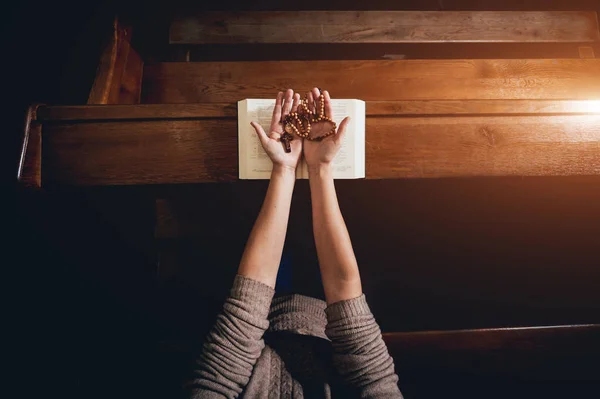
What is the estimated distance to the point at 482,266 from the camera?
73.6 inches

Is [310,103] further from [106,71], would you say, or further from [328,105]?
[106,71]

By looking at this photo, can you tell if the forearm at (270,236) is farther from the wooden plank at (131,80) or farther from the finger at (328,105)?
the wooden plank at (131,80)

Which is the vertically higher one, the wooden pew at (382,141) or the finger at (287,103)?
the finger at (287,103)

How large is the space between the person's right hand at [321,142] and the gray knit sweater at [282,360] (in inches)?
18.1

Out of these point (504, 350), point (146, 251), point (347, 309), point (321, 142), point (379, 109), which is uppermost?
point (379, 109)

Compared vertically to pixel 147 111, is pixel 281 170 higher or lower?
lower

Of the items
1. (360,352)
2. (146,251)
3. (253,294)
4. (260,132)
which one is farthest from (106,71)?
(360,352)

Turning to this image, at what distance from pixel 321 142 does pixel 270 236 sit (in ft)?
1.23

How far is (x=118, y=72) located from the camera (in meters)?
1.32

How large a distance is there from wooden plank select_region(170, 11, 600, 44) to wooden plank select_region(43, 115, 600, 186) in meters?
0.73

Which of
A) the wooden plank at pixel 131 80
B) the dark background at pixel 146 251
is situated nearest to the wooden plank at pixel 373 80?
the wooden plank at pixel 131 80

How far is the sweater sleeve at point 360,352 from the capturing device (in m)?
0.89

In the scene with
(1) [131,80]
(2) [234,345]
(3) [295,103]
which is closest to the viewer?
(2) [234,345]

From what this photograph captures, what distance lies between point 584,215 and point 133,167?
8.56 feet
